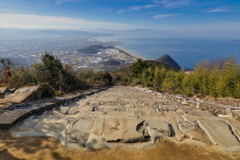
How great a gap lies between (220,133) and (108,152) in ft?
5.29

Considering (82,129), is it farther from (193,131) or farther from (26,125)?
(193,131)

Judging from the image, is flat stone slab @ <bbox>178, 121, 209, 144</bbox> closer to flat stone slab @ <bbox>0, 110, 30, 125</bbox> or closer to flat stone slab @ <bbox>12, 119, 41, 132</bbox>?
flat stone slab @ <bbox>12, 119, 41, 132</bbox>

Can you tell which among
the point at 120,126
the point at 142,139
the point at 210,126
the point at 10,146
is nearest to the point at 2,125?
the point at 10,146

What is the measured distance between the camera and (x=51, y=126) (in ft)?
6.17

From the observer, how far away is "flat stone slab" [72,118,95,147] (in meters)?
1.63

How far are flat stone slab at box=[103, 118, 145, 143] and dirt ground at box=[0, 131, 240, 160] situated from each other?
119 mm

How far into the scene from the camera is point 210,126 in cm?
179

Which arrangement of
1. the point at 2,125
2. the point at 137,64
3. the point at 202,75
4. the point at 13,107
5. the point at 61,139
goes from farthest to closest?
the point at 137,64 < the point at 202,75 < the point at 13,107 < the point at 2,125 < the point at 61,139

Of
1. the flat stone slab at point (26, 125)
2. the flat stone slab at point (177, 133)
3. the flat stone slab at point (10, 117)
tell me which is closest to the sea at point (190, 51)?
the flat stone slab at point (177, 133)

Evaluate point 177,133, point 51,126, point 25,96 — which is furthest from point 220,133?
point 25,96

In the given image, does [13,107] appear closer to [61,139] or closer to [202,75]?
[61,139]

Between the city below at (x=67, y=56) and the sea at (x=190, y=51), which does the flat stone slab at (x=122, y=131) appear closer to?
the sea at (x=190, y=51)

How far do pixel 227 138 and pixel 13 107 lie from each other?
397 centimetres

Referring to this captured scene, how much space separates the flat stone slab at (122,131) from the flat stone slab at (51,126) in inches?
27.7
